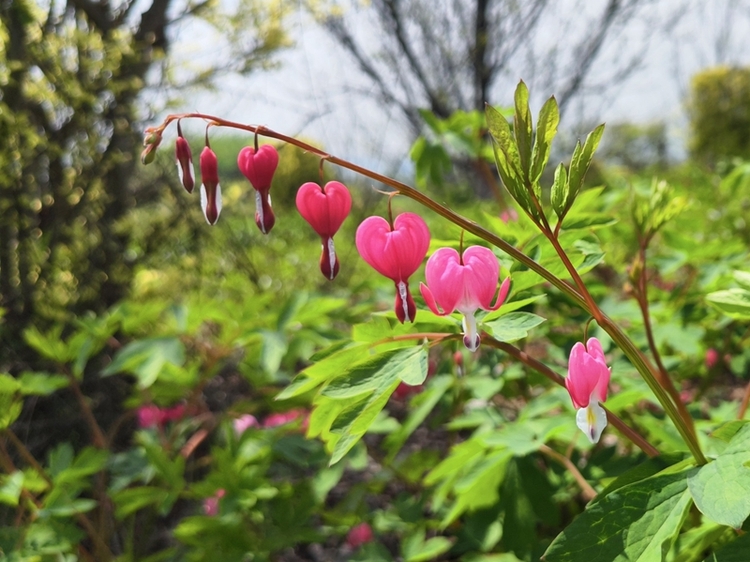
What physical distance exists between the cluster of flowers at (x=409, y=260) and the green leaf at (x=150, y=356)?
92 cm

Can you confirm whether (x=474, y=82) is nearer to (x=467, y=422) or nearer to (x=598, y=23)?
(x=598, y=23)

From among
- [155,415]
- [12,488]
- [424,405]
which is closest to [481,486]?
[424,405]

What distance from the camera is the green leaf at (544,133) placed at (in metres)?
0.66

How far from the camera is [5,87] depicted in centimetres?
229

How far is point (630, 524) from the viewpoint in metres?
0.66

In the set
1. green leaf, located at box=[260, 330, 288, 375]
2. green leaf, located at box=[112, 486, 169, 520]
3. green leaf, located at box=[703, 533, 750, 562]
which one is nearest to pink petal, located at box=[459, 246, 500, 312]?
green leaf, located at box=[703, 533, 750, 562]

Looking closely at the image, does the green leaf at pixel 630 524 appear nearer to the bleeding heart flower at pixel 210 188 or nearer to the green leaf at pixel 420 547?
the bleeding heart flower at pixel 210 188

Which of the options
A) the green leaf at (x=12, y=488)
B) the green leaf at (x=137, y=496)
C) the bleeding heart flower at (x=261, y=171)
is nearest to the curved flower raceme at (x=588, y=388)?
the bleeding heart flower at (x=261, y=171)

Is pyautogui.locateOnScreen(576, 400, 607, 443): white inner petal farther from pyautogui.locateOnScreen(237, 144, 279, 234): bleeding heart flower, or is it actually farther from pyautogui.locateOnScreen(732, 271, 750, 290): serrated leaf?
pyautogui.locateOnScreen(237, 144, 279, 234): bleeding heart flower

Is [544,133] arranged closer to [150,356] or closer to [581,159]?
[581,159]

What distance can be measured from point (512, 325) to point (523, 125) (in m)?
0.26

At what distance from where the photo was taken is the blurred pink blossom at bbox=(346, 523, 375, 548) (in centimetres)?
187

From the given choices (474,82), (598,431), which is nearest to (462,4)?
(474,82)

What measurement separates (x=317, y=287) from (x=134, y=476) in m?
2.33
